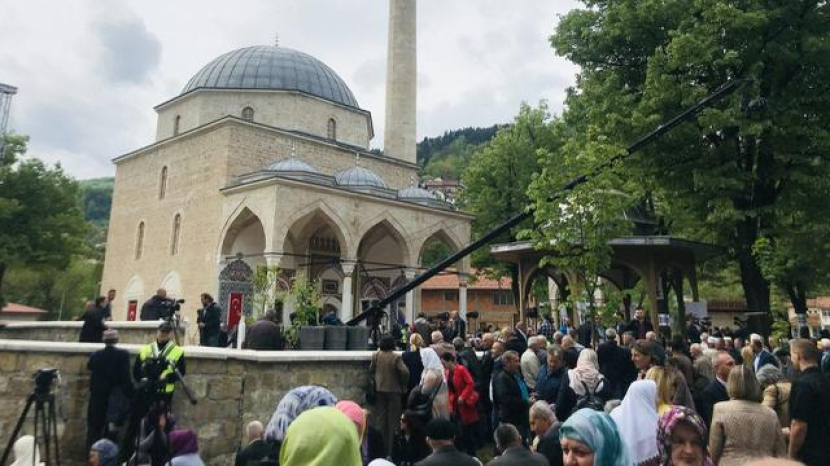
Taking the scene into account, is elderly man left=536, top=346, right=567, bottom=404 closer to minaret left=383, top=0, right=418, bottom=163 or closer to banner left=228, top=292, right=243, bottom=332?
banner left=228, top=292, right=243, bottom=332

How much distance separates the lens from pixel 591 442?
243cm

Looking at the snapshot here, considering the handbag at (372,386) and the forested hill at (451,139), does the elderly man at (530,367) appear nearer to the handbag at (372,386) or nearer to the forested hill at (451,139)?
the handbag at (372,386)

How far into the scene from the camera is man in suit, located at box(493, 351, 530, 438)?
539 centimetres

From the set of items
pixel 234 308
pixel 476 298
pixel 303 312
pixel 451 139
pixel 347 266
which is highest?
pixel 451 139

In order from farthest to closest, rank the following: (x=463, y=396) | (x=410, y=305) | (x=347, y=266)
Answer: (x=410, y=305)
(x=347, y=266)
(x=463, y=396)

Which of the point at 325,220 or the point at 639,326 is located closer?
the point at 639,326

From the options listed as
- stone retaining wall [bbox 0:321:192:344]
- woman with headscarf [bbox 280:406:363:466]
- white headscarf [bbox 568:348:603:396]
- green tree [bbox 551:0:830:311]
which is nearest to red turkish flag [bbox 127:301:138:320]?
stone retaining wall [bbox 0:321:192:344]

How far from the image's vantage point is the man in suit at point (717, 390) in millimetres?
4797

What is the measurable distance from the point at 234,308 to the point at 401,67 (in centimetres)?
1136

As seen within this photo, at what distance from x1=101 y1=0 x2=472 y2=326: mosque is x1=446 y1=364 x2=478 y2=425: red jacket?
11.0m

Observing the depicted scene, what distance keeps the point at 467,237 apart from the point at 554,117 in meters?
7.26

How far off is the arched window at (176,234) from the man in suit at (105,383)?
51.9 ft

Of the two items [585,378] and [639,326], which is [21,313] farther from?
[585,378]

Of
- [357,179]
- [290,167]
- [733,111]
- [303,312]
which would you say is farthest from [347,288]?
[733,111]
